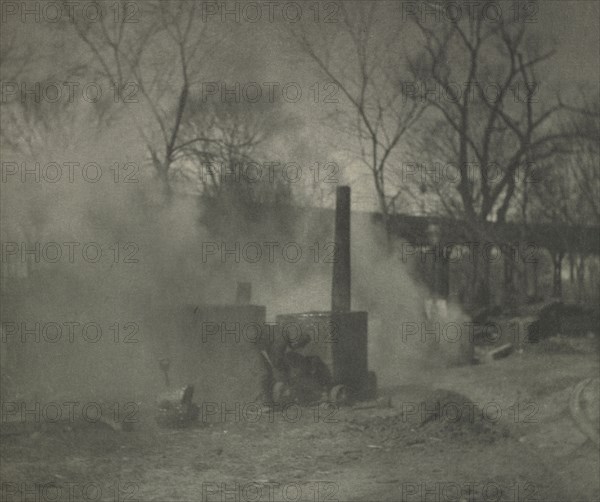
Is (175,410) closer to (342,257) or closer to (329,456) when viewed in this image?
(329,456)

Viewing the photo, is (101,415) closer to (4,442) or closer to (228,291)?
(4,442)

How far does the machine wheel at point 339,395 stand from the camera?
13203 millimetres

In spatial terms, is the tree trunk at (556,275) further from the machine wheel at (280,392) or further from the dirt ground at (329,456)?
the machine wheel at (280,392)

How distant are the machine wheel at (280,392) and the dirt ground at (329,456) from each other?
342mm

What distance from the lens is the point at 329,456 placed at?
9398 mm

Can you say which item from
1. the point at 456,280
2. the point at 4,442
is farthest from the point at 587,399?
the point at 456,280

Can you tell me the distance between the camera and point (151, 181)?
20.5 metres

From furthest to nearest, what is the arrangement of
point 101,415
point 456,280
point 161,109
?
point 456,280 < point 161,109 < point 101,415

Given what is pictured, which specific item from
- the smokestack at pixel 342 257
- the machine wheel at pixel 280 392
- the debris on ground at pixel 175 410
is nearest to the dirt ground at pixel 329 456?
the debris on ground at pixel 175 410

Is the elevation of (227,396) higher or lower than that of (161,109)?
lower

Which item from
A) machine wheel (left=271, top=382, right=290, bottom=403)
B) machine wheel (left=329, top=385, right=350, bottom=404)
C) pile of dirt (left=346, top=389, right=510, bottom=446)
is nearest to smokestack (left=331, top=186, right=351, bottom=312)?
machine wheel (left=329, top=385, right=350, bottom=404)

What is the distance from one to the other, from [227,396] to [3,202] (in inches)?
231

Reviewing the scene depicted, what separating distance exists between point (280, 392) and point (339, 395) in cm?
130

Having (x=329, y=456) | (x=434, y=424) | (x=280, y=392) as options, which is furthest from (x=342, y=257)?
(x=329, y=456)
